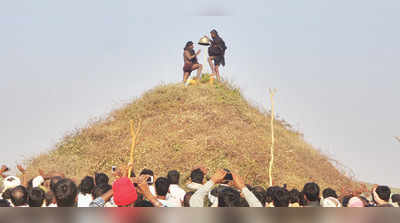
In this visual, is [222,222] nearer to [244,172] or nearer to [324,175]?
[244,172]

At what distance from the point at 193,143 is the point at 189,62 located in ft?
15.6

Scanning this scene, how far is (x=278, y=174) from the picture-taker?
1599 centimetres

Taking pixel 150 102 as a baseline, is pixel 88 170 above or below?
below

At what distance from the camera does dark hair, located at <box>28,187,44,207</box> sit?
274 inches

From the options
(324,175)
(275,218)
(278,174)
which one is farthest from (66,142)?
(275,218)

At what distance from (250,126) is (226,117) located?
80cm

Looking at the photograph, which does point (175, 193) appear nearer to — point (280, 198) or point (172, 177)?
point (172, 177)

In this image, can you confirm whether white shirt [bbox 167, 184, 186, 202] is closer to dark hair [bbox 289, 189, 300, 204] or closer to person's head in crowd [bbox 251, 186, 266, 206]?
person's head in crowd [bbox 251, 186, 266, 206]

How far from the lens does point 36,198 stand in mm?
6973

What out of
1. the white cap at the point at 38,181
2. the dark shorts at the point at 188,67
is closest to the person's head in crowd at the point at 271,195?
the white cap at the point at 38,181

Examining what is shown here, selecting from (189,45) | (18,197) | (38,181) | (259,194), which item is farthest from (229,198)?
(189,45)

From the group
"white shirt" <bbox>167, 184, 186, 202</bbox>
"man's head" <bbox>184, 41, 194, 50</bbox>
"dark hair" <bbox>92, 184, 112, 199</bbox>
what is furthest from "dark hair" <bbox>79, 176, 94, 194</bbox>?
"man's head" <bbox>184, 41, 194, 50</bbox>

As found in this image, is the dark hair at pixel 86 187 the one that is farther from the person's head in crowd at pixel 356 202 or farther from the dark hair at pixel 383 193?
the dark hair at pixel 383 193

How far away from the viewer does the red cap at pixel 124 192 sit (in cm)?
629
